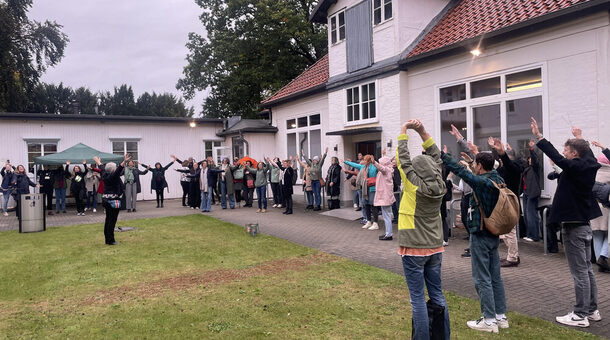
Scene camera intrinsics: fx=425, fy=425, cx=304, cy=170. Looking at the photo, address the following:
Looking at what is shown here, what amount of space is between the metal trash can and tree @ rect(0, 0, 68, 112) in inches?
782

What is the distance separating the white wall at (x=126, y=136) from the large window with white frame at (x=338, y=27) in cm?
1026

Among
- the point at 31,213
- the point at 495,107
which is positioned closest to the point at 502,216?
the point at 495,107

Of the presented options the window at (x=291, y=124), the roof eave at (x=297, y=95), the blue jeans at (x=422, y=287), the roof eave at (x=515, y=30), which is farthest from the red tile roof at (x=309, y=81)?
the blue jeans at (x=422, y=287)

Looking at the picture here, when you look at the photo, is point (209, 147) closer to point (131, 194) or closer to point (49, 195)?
point (131, 194)

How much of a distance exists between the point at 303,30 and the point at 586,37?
68.5ft

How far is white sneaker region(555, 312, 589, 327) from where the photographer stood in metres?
4.70

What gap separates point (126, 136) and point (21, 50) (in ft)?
49.6

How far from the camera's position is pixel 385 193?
10031 millimetres

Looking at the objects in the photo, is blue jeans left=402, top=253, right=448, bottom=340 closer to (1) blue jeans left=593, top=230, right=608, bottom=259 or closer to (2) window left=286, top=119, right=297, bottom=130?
(1) blue jeans left=593, top=230, right=608, bottom=259

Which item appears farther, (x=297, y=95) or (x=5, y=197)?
(x=297, y=95)

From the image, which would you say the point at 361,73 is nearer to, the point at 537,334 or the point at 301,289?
the point at 301,289

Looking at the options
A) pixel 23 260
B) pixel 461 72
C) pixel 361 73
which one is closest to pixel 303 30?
pixel 361 73

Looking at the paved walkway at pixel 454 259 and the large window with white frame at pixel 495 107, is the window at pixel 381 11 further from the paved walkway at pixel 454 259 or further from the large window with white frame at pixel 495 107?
the paved walkway at pixel 454 259

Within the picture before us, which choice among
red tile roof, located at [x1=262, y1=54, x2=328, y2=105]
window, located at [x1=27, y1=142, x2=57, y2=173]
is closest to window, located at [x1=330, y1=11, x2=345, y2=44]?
red tile roof, located at [x1=262, y1=54, x2=328, y2=105]
